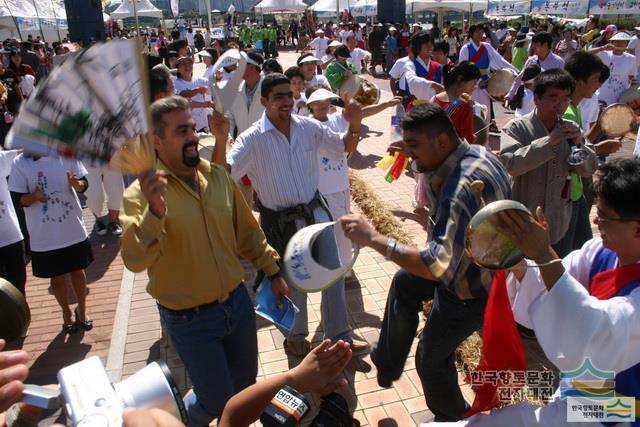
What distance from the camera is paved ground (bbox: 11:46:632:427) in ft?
12.2

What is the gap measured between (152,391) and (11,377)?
365mm

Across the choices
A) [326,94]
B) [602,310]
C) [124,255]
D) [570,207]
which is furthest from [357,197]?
[602,310]

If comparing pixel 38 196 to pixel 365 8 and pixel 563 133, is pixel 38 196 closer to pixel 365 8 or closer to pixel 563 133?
pixel 563 133

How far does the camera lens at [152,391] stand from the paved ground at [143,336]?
2.29m

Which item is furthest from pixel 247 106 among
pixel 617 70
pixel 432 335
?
pixel 617 70

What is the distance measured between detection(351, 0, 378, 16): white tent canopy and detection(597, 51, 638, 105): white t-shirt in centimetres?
2134

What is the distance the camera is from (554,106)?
3766mm

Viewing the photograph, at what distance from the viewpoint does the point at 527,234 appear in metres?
1.76

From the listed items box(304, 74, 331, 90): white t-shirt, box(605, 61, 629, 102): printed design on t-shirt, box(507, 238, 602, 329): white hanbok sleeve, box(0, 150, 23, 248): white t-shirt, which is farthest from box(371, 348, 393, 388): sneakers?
box(605, 61, 629, 102): printed design on t-shirt

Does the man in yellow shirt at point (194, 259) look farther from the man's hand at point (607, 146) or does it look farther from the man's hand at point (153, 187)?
the man's hand at point (607, 146)

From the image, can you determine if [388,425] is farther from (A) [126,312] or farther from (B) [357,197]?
(B) [357,197]

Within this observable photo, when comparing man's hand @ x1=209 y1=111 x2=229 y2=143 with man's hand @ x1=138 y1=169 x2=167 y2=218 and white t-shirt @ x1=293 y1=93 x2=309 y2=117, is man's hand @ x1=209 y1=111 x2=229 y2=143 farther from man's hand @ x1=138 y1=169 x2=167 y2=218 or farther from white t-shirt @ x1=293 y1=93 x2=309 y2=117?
white t-shirt @ x1=293 y1=93 x2=309 y2=117

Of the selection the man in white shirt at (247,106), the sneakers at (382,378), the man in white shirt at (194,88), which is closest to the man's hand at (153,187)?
the sneakers at (382,378)

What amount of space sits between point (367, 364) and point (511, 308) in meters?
2.04
